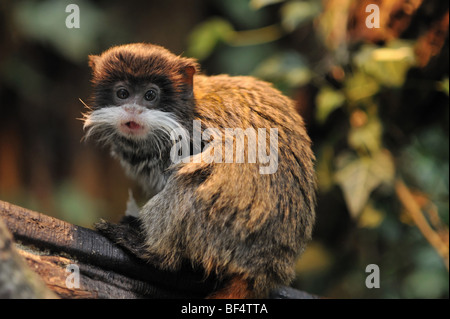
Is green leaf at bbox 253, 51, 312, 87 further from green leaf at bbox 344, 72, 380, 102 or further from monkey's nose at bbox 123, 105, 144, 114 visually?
monkey's nose at bbox 123, 105, 144, 114

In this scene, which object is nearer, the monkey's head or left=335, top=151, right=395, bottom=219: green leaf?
the monkey's head

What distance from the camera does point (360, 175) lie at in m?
3.76

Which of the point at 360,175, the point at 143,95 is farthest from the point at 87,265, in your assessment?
the point at 360,175

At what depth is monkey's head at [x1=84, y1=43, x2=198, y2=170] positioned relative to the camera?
2689 mm

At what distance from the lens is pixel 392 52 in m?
3.57

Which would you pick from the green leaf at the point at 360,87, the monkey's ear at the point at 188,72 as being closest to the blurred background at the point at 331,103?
the green leaf at the point at 360,87

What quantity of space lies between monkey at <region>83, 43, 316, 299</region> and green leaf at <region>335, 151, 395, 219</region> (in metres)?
1.02

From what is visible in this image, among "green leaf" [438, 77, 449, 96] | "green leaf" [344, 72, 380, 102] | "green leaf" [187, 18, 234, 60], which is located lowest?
"green leaf" [438, 77, 449, 96]

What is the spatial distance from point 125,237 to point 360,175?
6.33ft

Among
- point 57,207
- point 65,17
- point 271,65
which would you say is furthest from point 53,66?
point 271,65

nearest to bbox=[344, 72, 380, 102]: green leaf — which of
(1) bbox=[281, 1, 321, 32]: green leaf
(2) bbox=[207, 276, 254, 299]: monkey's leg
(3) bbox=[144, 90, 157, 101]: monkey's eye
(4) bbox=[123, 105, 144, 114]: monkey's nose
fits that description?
(1) bbox=[281, 1, 321, 32]: green leaf

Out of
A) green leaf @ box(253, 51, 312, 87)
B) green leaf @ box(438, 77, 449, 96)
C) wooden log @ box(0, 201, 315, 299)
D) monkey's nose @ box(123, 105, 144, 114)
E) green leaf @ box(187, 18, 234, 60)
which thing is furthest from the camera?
green leaf @ box(187, 18, 234, 60)

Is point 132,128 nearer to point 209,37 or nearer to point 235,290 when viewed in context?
point 235,290

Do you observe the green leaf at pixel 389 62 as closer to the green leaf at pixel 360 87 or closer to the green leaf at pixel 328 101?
the green leaf at pixel 360 87
